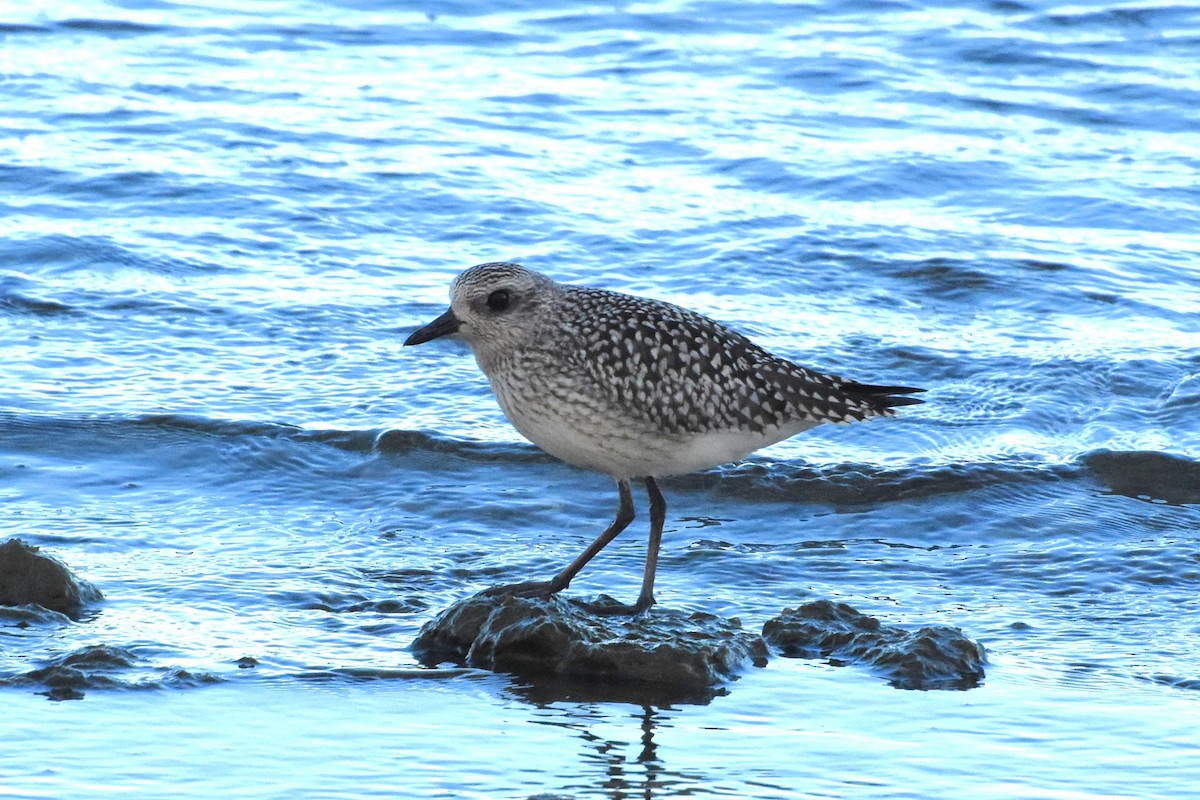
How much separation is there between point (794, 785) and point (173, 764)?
71.6 inches

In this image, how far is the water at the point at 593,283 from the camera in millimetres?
5531

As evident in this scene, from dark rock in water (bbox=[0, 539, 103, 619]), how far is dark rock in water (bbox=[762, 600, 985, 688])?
2.52 m

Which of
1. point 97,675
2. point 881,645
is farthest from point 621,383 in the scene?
point 97,675

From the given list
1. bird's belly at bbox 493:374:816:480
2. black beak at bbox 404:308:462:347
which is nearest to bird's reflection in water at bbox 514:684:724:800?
bird's belly at bbox 493:374:816:480

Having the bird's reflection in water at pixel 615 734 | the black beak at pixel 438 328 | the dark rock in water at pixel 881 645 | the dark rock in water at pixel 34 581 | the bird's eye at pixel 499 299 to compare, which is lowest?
the bird's reflection in water at pixel 615 734

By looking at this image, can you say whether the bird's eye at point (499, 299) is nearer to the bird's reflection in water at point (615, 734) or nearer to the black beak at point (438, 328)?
the black beak at point (438, 328)

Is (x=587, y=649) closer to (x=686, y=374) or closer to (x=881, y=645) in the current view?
(x=881, y=645)

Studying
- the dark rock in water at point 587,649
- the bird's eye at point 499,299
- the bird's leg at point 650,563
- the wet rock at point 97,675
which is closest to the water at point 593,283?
the wet rock at point 97,675

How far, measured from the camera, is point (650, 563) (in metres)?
6.84

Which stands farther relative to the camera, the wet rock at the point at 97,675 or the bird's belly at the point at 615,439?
the bird's belly at the point at 615,439

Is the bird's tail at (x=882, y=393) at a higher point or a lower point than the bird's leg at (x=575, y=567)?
higher

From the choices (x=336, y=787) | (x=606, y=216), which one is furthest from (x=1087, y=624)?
(x=606, y=216)

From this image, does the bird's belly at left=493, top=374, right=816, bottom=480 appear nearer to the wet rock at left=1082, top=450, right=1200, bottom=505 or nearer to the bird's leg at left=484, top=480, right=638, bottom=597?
the bird's leg at left=484, top=480, right=638, bottom=597

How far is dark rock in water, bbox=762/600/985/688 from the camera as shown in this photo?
5.99m
